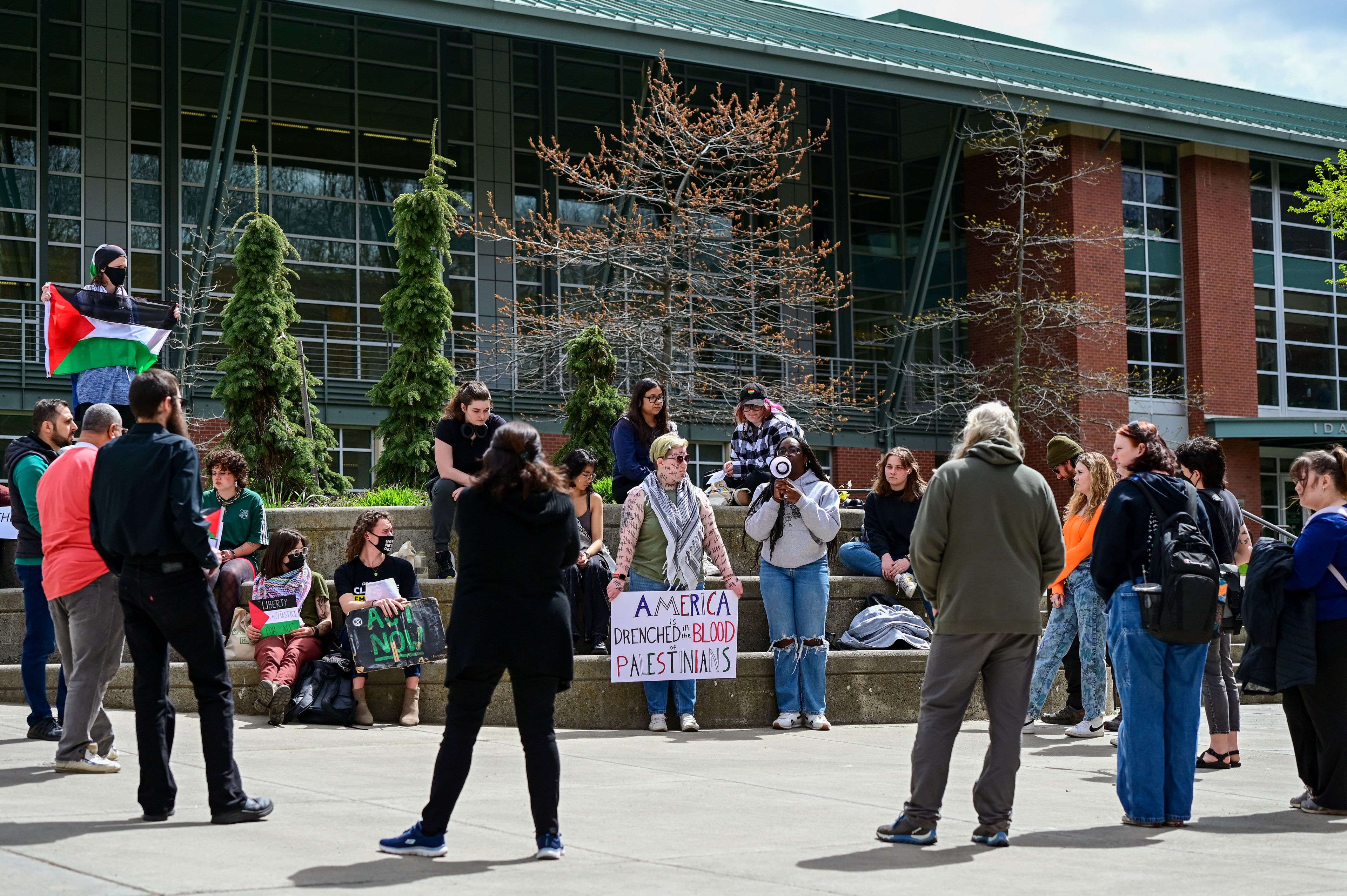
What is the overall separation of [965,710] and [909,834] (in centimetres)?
58

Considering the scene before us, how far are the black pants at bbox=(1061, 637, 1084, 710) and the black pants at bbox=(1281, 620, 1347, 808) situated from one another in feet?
11.9

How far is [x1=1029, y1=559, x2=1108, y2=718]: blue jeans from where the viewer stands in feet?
34.0

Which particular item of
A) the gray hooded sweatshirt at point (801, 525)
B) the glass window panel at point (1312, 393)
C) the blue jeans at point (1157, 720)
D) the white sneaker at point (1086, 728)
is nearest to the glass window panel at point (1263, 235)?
the glass window panel at point (1312, 393)

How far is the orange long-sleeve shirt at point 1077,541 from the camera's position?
1037 cm

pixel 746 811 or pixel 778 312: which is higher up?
pixel 778 312

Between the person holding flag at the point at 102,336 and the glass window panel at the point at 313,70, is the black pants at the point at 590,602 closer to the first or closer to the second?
the person holding flag at the point at 102,336

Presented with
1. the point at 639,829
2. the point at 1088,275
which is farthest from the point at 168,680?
the point at 1088,275

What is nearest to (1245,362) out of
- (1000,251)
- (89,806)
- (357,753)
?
(1000,251)

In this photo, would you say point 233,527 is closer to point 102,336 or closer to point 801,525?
point 102,336

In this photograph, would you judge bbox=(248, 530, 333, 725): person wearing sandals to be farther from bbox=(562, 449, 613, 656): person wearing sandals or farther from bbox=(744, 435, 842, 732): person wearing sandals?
bbox=(744, 435, 842, 732): person wearing sandals

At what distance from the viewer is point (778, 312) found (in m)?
25.9

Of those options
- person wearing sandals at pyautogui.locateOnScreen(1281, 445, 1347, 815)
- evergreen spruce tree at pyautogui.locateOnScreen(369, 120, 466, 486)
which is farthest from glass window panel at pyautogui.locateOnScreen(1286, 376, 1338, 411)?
person wearing sandals at pyautogui.locateOnScreen(1281, 445, 1347, 815)

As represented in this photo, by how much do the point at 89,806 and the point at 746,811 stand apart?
302cm

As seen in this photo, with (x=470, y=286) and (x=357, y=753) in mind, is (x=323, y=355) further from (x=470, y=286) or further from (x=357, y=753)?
(x=357, y=753)
